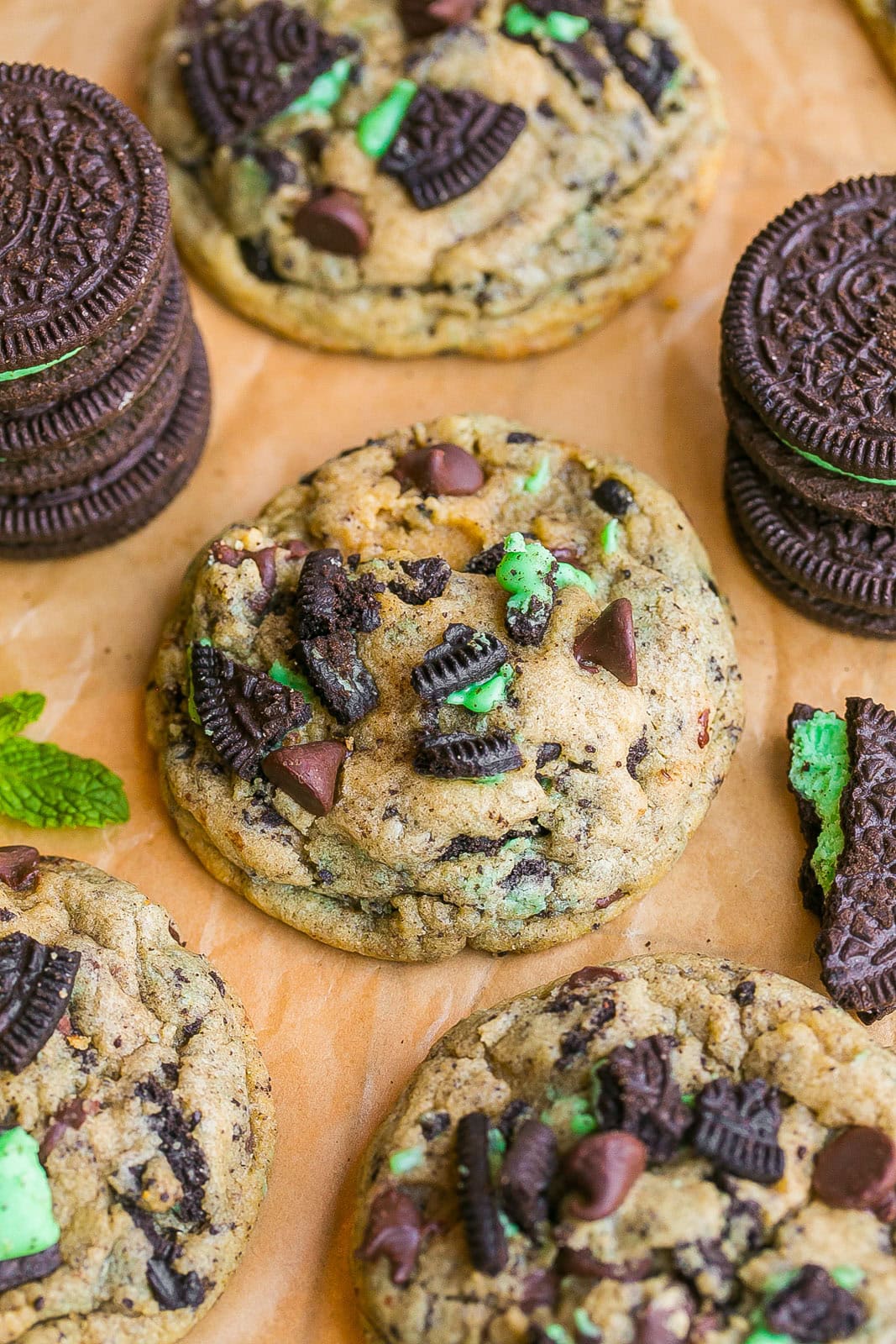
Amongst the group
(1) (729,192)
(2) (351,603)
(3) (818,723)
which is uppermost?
(2) (351,603)

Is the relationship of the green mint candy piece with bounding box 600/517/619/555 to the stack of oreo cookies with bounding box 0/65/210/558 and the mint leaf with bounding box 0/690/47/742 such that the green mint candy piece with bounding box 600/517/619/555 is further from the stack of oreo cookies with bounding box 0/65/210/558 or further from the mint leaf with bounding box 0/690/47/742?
the mint leaf with bounding box 0/690/47/742

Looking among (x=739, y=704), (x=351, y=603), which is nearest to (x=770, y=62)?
(x=739, y=704)

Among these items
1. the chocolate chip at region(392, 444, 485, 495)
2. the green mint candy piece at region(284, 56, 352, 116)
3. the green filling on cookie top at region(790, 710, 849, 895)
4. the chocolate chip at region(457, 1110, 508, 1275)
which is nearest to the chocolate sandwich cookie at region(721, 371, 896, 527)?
the green filling on cookie top at region(790, 710, 849, 895)

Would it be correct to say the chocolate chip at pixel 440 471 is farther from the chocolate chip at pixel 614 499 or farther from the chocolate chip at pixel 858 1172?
the chocolate chip at pixel 858 1172

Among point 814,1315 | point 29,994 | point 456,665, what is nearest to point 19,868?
point 29,994

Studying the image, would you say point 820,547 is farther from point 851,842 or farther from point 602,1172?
point 602,1172

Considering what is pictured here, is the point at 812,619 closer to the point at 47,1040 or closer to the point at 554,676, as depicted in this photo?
the point at 554,676

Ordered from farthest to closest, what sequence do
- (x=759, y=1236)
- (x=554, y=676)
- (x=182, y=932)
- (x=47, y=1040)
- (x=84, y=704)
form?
(x=84, y=704)
(x=182, y=932)
(x=554, y=676)
(x=47, y=1040)
(x=759, y=1236)
